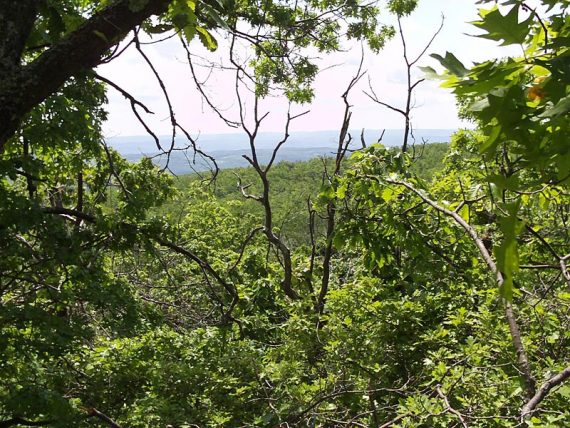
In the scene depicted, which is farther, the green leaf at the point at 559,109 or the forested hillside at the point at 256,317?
the forested hillside at the point at 256,317

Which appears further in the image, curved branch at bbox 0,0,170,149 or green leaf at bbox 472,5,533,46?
curved branch at bbox 0,0,170,149

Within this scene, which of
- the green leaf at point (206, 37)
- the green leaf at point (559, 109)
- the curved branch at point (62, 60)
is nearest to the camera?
the green leaf at point (559, 109)

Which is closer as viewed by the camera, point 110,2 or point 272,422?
point 110,2

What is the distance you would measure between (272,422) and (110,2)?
285 cm

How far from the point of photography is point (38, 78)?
2.00 metres

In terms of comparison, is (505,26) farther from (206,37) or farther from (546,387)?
(546,387)

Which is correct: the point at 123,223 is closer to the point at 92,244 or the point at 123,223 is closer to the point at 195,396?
the point at 92,244

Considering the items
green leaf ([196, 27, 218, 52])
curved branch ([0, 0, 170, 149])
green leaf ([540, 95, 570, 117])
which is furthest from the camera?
curved branch ([0, 0, 170, 149])

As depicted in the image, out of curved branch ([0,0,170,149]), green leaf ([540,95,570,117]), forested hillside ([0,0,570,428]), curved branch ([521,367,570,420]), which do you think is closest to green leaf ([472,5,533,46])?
green leaf ([540,95,570,117])

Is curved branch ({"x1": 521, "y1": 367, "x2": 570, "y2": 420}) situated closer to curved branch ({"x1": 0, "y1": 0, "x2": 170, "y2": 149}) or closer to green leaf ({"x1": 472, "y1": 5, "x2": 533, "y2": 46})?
green leaf ({"x1": 472, "y1": 5, "x2": 533, "y2": 46})

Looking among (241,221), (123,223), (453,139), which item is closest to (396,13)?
(453,139)

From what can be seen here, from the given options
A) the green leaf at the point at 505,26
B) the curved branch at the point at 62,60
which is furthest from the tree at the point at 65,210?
the green leaf at the point at 505,26

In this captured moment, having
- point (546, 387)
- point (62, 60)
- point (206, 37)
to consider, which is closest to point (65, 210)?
point (62, 60)

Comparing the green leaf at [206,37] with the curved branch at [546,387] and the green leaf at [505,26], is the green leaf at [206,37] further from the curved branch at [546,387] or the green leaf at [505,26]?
the curved branch at [546,387]
